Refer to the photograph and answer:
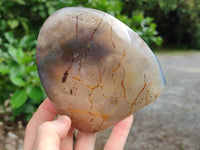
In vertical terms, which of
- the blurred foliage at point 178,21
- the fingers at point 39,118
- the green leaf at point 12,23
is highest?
the green leaf at point 12,23

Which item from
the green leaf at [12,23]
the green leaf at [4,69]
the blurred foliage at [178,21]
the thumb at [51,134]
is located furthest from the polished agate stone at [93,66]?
the blurred foliage at [178,21]

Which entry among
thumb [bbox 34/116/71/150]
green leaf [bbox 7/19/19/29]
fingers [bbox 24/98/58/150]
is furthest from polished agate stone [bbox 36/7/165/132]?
green leaf [bbox 7/19/19/29]

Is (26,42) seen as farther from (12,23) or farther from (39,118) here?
(39,118)

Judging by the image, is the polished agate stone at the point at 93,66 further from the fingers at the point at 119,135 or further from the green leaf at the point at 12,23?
the green leaf at the point at 12,23

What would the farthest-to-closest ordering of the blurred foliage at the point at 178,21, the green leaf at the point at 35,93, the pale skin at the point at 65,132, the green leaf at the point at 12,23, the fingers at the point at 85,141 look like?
the blurred foliage at the point at 178,21
the green leaf at the point at 12,23
the green leaf at the point at 35,93
the fingers at the point at 85,141
the pale skin at the point at 65,132

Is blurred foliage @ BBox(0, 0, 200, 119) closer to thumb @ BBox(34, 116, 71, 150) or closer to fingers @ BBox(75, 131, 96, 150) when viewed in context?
fingers @ BBox(75, 131, 96, 150)

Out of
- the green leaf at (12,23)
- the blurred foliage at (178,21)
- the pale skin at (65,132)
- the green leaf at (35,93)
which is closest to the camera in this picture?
the pale skin at (65,132)

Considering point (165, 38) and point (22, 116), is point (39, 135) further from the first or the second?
point (165, 38)

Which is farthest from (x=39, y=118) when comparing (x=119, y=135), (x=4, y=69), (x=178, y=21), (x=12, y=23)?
(x=178, y=21)

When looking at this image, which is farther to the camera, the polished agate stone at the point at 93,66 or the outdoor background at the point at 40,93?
the outdoor background at the point at 40,93
